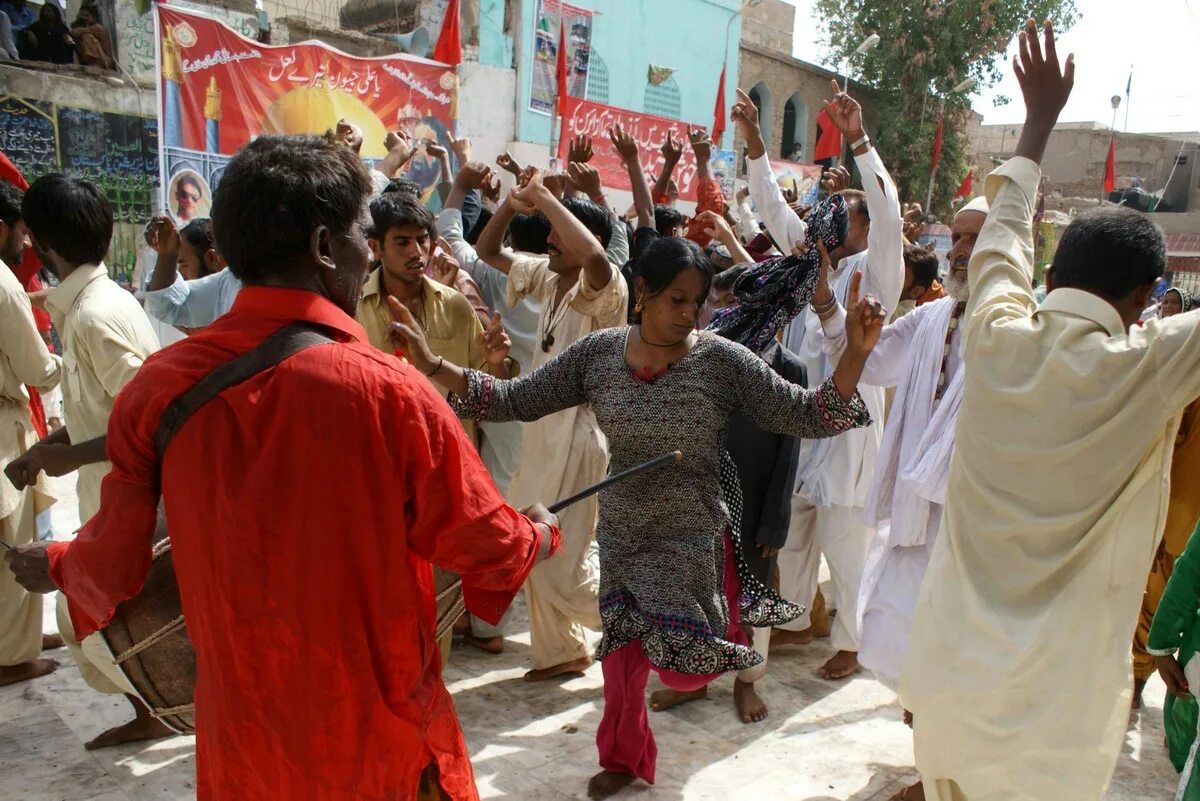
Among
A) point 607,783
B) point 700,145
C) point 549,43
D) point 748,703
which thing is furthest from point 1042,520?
point 549,43

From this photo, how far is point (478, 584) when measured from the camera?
1.82 meters

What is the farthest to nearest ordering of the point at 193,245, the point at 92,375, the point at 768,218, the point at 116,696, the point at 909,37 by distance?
the point at 909,37, the point at 193,245, the point at 768,218, the point at 116,696, the point at 92,375

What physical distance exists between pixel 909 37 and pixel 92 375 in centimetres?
2681

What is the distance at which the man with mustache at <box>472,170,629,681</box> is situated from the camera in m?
3.94

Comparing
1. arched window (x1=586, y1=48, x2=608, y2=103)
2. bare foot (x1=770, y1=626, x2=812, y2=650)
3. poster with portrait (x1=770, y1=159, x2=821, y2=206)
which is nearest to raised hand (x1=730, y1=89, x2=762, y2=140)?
bare foot (x1=770, y1=626, x2=812, y2=650)

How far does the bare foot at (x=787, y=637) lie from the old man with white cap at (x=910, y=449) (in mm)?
1032

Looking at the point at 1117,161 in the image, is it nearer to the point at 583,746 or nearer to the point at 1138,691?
the point at 1138,691

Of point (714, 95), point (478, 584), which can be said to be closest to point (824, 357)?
point (478, 584)

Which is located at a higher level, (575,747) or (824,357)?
(824,357)

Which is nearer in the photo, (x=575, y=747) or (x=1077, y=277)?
(x=1077, y=277)

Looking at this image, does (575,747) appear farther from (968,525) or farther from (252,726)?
(252,726)

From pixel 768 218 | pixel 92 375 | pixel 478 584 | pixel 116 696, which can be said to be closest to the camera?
pixel 478 584

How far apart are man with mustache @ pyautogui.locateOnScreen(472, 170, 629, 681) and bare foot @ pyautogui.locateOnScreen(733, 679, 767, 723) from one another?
663mm

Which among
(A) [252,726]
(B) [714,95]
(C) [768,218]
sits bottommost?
(A) [252,726]
